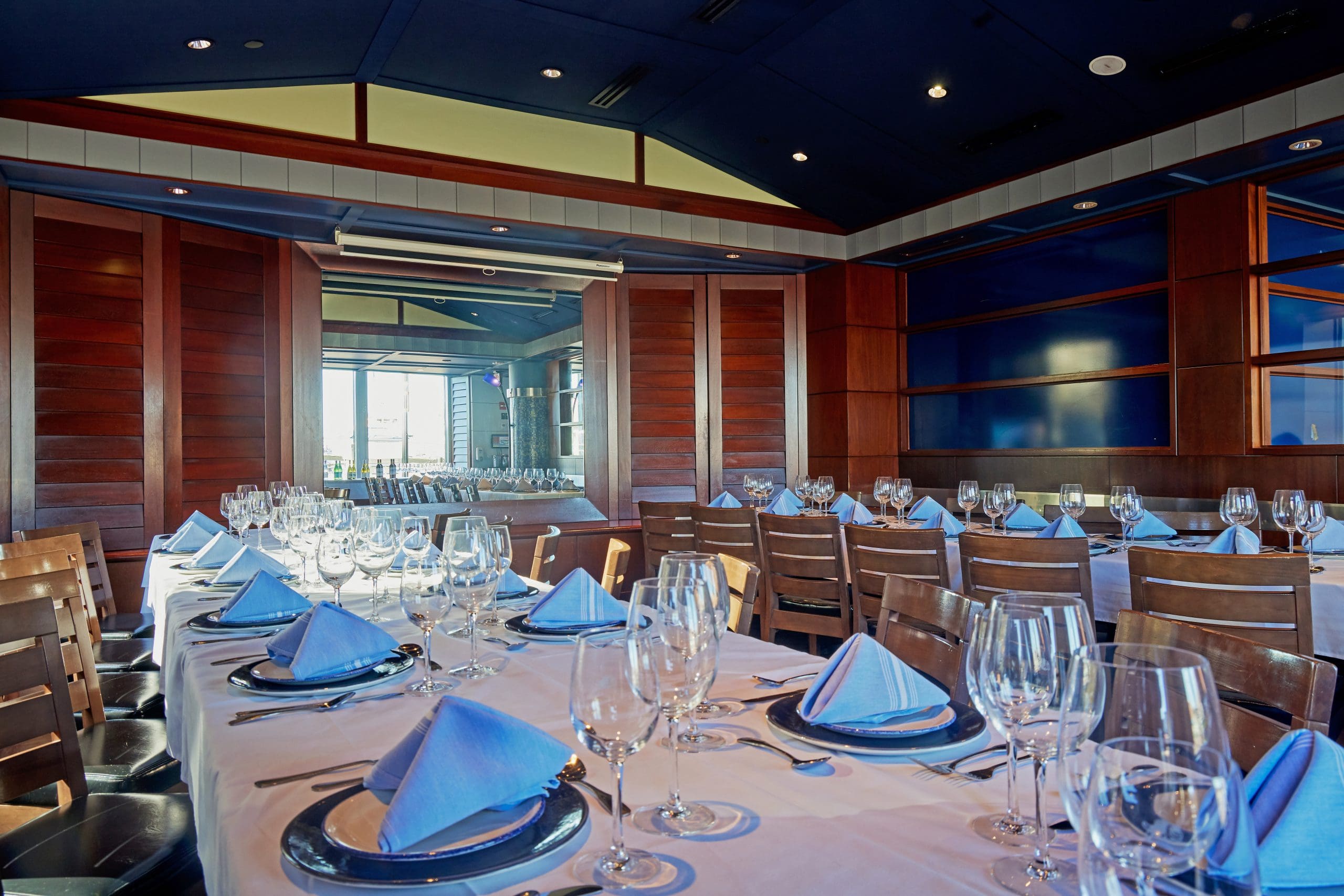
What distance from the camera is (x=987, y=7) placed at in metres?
3.75

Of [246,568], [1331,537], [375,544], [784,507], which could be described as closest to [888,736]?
[375,544]

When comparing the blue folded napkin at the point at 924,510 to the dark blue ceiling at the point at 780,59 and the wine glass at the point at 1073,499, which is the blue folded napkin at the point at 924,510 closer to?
the wine glass at the point at 1073,499

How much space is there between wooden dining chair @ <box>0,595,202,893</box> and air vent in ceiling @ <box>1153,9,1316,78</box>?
459 centimetres

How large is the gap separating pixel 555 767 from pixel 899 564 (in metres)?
2.08

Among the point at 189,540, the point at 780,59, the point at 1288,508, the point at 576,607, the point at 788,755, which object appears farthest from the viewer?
the point at 780,59

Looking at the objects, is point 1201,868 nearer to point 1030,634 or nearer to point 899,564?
point 1030,634

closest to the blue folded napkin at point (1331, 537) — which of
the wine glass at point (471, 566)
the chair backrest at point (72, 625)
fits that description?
the wine glass at point (471, 566)

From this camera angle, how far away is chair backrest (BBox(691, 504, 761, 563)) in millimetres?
3521

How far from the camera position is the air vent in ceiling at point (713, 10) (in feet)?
12.3

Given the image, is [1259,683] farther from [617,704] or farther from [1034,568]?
[1034,568]

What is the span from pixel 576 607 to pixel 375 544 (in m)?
0.39

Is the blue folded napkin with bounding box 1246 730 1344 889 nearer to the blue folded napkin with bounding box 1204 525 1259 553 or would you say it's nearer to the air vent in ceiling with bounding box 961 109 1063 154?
the blue folded napkin with bounding box 1204 525 1259 553

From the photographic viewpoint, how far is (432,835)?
2.40 ft

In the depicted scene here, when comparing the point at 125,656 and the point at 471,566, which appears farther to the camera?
the point at 125,656
